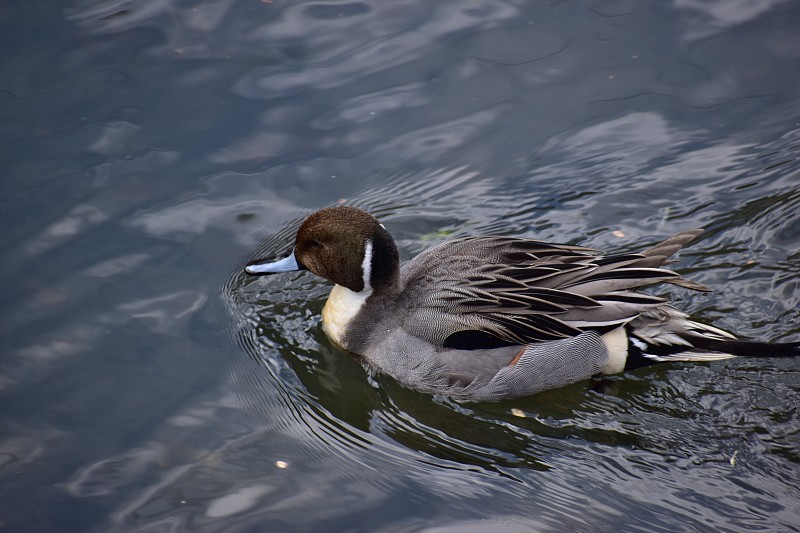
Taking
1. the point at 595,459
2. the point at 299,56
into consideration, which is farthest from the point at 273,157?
the point at 595,459

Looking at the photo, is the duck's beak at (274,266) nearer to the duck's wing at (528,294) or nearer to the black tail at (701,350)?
the duck's wing at (528,294)

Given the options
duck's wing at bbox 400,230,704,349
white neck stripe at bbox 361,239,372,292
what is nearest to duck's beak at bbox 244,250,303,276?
white neck stripe at bbox 361,239,372,292

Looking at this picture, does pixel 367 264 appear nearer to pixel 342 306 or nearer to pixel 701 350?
pixel 342 306

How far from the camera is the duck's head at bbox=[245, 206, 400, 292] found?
579cm

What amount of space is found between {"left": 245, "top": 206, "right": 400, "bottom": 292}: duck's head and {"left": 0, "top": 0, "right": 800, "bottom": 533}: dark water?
601 mm

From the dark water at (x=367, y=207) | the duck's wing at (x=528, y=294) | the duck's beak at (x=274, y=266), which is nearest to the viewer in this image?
the dark water at (x=367, y=207)

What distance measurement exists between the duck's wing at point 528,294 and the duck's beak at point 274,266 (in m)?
0.87

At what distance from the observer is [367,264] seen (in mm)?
5832

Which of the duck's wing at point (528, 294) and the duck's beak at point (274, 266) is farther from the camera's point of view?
the duck's beak at point (274, 266)

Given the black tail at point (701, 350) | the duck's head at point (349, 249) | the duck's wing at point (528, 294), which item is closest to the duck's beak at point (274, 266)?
the duck's head at point (349, 249)

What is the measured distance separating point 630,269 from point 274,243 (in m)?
2.77

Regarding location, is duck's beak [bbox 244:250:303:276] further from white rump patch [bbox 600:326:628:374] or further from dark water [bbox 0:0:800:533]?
white rump patch [bbox 600:326:628:374]

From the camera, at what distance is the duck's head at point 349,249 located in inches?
228

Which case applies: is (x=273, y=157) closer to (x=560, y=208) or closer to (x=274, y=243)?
(x=274, y=243)
